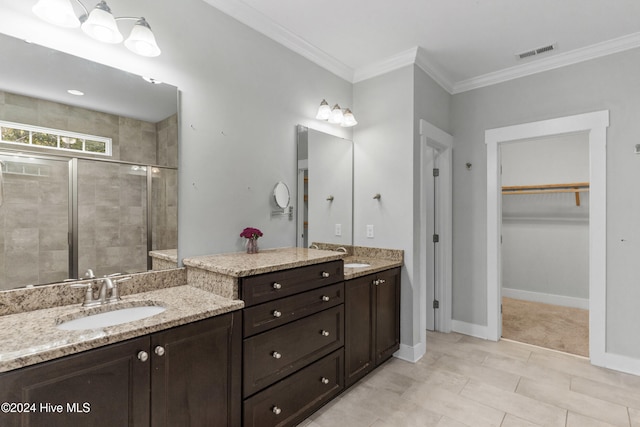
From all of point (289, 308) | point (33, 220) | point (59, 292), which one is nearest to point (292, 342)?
point (289, 308)

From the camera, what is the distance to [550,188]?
4.45 m

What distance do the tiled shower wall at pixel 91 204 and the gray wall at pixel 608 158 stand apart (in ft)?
9.83

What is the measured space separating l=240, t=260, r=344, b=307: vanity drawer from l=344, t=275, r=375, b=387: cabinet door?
22cm

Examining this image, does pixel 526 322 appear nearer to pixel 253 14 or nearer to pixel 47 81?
pixel 253 14

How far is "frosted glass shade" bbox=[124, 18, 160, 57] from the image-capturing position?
1.59 metres

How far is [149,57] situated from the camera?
183 cm

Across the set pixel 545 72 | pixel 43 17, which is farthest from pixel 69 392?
pixel 545 72

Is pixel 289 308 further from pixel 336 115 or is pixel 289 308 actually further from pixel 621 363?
pixel 621 363

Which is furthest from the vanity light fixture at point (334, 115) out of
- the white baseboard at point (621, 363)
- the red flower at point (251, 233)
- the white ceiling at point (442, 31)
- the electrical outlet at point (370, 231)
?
the white baseboard at point (621, 363)

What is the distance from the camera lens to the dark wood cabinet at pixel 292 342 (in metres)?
1.67

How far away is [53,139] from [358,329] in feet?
7.19

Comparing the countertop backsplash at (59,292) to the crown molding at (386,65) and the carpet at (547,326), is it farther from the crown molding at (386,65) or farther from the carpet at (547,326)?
the carpet at (547,326)

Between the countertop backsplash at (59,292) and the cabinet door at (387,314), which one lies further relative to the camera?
the cabinet door at (387,314)

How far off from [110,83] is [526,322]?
4.69 metres
